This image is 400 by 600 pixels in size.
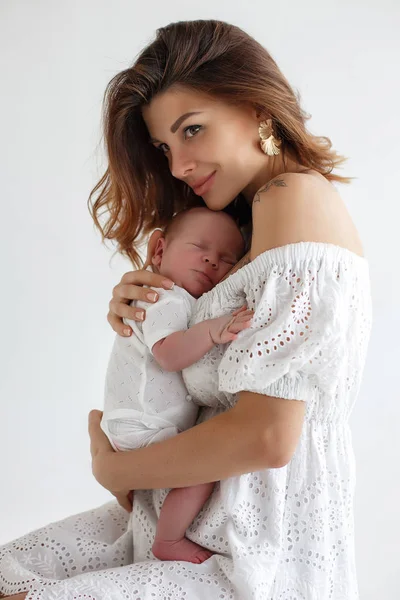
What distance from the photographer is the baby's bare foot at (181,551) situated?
5.05 feet

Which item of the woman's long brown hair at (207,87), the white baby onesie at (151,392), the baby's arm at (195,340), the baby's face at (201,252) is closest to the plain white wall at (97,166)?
the woman's long brown hair at (207,87)

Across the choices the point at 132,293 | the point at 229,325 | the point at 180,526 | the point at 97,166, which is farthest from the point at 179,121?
the point at 97,166

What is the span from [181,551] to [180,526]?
2.0 inches

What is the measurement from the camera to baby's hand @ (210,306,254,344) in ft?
4.74

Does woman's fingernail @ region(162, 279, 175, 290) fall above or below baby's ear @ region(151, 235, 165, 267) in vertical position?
below

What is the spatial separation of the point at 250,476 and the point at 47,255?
68.8 inches

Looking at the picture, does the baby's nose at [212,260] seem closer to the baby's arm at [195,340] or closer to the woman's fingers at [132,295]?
the woman's fingers at [132,295]

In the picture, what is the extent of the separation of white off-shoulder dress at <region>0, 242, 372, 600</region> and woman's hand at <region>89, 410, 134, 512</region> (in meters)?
0.10

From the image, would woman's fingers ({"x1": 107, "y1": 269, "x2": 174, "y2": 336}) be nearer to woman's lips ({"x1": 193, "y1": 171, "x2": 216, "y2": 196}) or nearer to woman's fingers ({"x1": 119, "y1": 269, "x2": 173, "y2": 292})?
woman's fingers ({"x1": 119, "y1": 269, "x2": 173, "y2": 292})

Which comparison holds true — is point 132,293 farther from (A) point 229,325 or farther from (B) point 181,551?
(B) point 181,551

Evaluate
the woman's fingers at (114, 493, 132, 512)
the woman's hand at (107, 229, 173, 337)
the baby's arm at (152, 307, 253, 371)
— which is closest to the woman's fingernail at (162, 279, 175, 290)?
the woman's hand at (107, 229, 173, 337)

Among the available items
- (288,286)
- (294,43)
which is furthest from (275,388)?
(294,43)

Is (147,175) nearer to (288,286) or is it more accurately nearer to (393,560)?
(288,286)

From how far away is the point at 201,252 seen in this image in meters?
1.71
